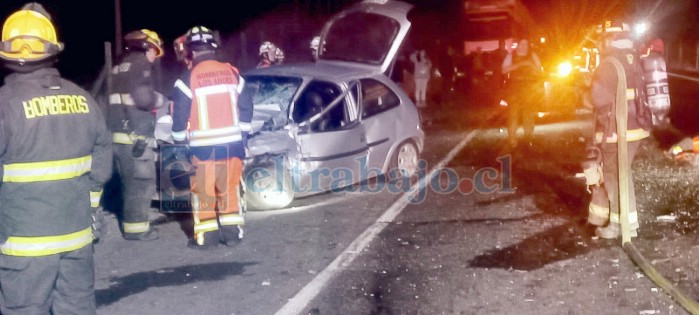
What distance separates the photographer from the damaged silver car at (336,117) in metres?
9.55

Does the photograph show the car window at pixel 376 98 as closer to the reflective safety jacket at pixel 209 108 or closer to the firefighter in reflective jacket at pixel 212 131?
the firefighter in reflective jacket at pixel 212 131

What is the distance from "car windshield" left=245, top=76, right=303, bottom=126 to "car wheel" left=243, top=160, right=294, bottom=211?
0.60 m

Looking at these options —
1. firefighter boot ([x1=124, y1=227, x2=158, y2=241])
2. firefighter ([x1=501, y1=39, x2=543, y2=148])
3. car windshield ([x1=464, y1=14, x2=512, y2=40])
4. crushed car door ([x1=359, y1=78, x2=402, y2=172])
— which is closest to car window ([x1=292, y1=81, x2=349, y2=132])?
crushed car door ([x1=359, y1=78, x2=402, y2=172])

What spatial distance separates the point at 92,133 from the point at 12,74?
50cm

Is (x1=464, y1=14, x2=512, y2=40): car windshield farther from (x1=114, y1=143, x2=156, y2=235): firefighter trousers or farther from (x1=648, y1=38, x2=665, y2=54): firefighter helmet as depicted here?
(x1=114, y1=143, x2=156, y2=235): firefighter trousers

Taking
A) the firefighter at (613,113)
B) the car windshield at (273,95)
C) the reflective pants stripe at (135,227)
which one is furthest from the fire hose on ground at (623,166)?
the reflective pants stripe at (135,227)

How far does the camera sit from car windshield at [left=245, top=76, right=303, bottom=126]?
32.8 ft

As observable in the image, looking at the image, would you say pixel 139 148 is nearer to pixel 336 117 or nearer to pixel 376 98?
pixel 336 117

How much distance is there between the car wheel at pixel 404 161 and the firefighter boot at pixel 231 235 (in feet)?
11.8

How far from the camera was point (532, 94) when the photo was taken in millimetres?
13594

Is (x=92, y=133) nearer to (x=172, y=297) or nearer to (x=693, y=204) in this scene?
(x=172, y=297)

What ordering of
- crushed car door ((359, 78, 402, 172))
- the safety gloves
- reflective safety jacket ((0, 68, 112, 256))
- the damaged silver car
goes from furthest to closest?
crushed car door ((359, 78, 402, 172)), the damaged silver car, the safety gloves, reflective safety jacket ((0, 68, 112, 256))

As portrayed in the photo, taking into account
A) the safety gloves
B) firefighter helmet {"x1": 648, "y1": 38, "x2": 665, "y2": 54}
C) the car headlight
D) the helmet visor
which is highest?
the helmet visor

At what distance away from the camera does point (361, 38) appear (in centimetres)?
1166
